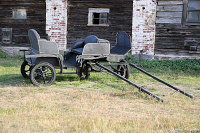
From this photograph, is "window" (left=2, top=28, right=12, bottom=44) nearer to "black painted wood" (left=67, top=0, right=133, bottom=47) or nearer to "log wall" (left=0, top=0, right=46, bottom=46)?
"log wall" (left=0, top=0, right=46, bottom=46)

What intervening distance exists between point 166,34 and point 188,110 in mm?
8525

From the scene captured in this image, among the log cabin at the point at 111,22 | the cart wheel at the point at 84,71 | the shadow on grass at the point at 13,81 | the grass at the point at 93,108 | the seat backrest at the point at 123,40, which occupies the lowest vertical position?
the grass at the point at 93,108

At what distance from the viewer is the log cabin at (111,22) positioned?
12711 millimetres

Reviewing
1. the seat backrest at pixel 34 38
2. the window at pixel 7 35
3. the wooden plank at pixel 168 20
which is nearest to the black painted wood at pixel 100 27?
the wooden plank at pixel 168 20

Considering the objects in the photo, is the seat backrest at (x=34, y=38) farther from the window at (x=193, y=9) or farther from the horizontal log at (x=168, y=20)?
the window at (x=193, y=9)

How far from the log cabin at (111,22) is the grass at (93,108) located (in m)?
5.60

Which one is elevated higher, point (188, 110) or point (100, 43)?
point (100, 43)

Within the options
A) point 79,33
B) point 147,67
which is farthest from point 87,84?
point 79,33

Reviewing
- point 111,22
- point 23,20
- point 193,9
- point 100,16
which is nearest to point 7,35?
point 23,20

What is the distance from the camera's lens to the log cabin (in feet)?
41.7

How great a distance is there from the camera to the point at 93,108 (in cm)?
478

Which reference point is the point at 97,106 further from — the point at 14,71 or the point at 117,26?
the point at 117,26

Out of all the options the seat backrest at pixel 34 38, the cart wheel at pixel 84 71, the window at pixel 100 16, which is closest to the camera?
the seat backrest at pixel 34 38

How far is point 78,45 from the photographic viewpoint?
309 inches
